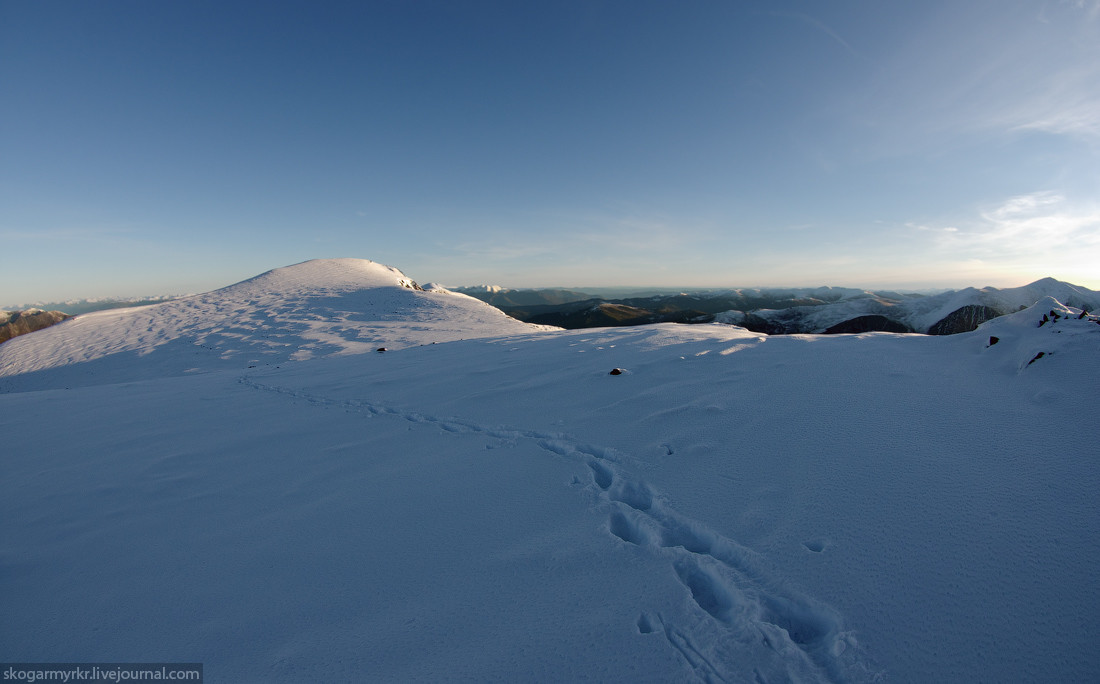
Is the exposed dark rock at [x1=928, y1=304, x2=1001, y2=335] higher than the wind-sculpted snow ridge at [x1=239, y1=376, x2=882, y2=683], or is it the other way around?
the wind-sculpted snow ridge at [x1=239, y1=376, x2=882, y2=683]

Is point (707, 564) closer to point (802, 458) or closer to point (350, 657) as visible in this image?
point (802, 458)

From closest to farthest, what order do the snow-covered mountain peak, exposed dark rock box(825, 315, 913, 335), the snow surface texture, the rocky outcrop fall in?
the snow surface texture, the snow-covered mountain peak, exposed dark rock box(825, 315, 913, 335), the rocky outcrop

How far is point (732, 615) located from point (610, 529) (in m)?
1.14

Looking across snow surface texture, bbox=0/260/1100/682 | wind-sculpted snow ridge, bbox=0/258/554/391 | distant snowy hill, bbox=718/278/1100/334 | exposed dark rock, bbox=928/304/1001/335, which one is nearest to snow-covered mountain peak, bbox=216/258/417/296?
wind-sculpted snow ridge, bbox=0/258/554/391

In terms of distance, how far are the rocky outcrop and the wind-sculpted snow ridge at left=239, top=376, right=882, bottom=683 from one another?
115 metres

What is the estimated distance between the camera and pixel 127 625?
9.29 ft

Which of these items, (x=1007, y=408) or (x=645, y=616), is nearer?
(x=645, y=616)

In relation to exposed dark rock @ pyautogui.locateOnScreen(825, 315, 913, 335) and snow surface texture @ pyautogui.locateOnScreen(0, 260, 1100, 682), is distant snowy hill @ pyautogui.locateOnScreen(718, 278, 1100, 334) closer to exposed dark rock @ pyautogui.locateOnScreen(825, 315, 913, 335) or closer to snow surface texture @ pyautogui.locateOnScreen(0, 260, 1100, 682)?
exposed dark rock @ pyautogui.locateOnScreen(825, 315, 913, 335)

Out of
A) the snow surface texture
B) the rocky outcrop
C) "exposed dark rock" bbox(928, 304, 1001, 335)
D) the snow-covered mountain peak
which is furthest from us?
the rocky outcrop

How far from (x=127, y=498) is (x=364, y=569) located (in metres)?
3.69

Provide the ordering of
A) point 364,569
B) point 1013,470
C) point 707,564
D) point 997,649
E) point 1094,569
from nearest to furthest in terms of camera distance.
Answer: point 997,649 → point 1094,569 → point 707,564 → point 364,569 → point 1013,470

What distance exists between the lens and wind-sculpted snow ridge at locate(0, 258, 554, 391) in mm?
22016

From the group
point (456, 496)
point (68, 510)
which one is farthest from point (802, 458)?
point (68, 510)

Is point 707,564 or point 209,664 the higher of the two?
point 707,564
